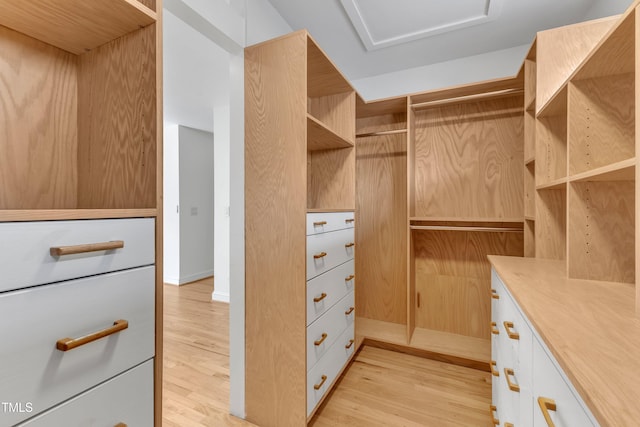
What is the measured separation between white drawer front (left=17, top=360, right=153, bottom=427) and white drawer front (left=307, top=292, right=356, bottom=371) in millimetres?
772

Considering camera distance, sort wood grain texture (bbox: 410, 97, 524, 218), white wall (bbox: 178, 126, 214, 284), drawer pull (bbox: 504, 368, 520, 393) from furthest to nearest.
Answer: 1. white wall (bbox: 178, 126, 214, 284)
2. wood grain texture (bbox: 410, 97, 524, 218)
3. drawer pull (bbox: 504, 368, 520, 393)

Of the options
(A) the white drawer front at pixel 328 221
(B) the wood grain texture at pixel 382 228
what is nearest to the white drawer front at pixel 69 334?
(A) the white drawer front at pixel 328 221

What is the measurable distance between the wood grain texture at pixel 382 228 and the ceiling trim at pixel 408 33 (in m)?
0.75

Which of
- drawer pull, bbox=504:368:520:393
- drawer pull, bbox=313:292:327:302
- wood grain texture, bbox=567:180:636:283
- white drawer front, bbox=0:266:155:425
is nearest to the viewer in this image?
white drawer front, bbox=0:266:155:425

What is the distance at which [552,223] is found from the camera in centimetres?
153

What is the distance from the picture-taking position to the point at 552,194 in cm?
154

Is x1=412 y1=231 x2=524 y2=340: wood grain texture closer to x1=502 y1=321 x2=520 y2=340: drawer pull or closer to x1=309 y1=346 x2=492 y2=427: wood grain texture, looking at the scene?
x1=309 y1=346 x2=492 y2=427: wood grain texture

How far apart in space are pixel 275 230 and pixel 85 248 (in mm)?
868

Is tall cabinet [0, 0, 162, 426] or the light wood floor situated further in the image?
the light wood floor

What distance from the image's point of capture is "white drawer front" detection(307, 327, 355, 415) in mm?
1438

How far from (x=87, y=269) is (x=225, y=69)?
2588 mm

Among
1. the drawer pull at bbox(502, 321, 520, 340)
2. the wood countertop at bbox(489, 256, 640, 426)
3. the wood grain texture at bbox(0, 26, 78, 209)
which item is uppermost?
the wood grain texture at bbox(0, 26, 78, 209)

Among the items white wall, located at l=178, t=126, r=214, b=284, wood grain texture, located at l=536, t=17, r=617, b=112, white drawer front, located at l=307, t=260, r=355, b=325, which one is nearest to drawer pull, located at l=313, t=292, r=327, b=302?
white drawer front, located at l=307, t=260, r=355, b=325

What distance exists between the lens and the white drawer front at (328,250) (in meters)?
1.45
